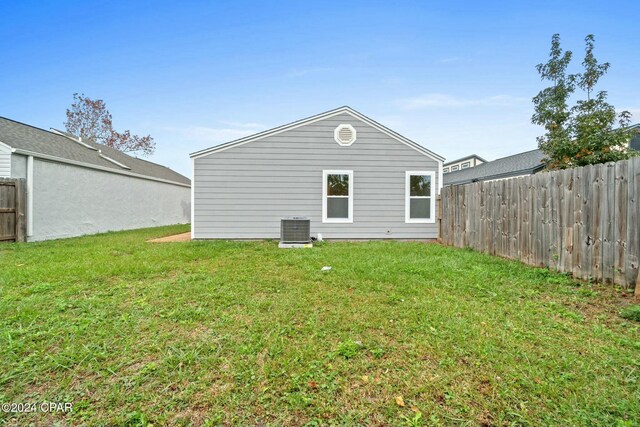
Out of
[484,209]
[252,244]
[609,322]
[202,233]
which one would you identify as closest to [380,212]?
[484,209]

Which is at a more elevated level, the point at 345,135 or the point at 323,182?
the point at 345,135

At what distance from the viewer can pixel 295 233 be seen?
25.6 ft

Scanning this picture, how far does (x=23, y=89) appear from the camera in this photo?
14.1m

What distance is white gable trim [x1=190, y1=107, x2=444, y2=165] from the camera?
856 centimetres

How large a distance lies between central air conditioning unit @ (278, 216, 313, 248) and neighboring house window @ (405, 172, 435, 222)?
3429mm

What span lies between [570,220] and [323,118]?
21.8ft

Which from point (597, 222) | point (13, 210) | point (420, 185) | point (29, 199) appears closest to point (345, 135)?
point (420, 185)

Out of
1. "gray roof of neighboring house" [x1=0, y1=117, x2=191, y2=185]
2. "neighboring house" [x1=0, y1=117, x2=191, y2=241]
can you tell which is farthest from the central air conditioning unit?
"gray roof of neighboring house" [x1=0, y1=117, x2=191, y2=185]

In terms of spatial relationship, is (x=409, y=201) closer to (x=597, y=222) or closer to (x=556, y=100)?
(x=597, y=222)

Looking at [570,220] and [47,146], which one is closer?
[570,220]

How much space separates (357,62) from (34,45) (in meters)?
12.8

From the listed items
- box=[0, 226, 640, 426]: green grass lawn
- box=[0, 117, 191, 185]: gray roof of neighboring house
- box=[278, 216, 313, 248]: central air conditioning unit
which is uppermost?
box=[0, 117, 191, 185]: gray roof of neighboring house

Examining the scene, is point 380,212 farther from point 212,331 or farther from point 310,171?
point 212,331

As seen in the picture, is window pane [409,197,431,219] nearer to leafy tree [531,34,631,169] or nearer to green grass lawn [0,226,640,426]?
green grass lawn [0,226,640,426]
